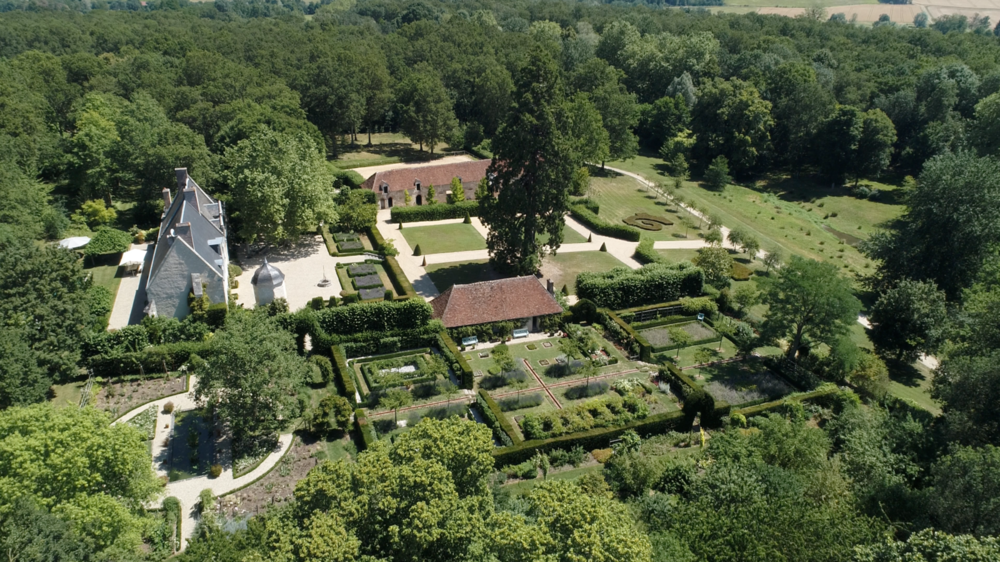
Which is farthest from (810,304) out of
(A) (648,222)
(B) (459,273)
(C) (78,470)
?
(C) (78,470)

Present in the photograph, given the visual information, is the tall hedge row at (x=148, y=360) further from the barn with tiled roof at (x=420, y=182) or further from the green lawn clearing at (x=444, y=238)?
the barn with tiled roof at (x=420, y=182)

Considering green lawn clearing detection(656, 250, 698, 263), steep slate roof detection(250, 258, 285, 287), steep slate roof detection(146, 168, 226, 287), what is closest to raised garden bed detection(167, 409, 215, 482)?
steep slate roof detection(146, 168, 226, 287)

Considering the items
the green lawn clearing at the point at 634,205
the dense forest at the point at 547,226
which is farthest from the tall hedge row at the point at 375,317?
the green lawn clearing at the point at 634,205

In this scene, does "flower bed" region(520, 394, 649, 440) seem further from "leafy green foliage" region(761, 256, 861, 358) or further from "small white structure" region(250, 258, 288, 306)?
"small white structure" region(250, 258, 288, 306)

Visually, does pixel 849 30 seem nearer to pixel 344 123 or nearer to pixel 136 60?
pixel 344 123

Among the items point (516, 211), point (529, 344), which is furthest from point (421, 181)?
point (529, 344)
